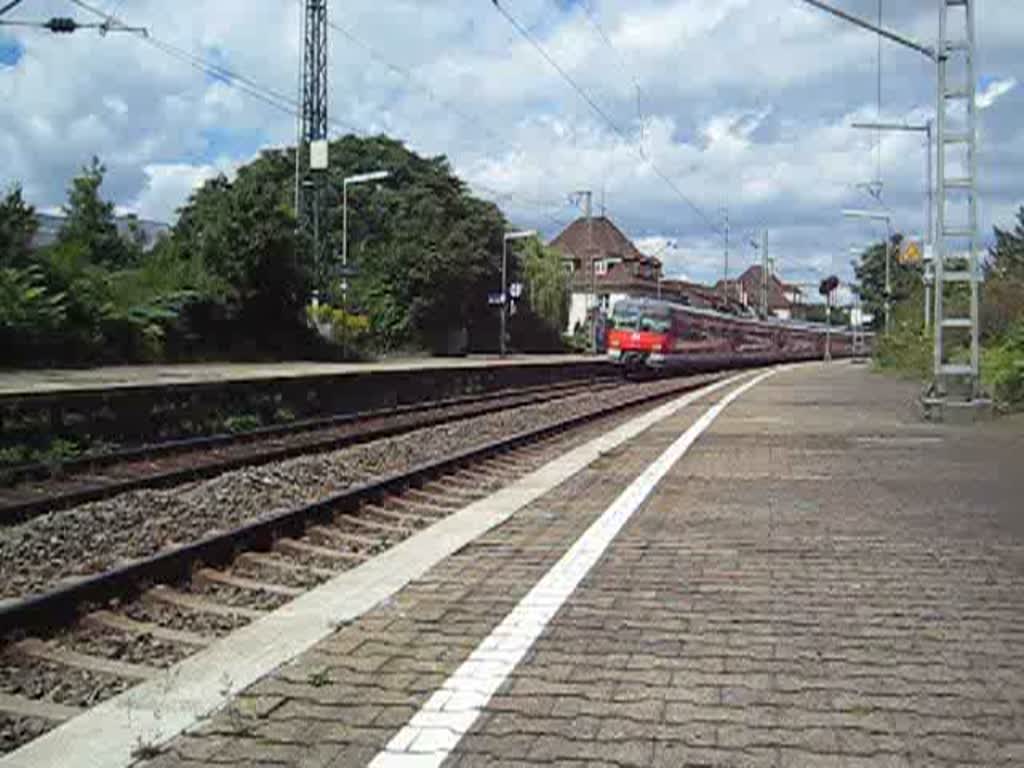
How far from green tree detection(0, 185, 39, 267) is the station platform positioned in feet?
91.5

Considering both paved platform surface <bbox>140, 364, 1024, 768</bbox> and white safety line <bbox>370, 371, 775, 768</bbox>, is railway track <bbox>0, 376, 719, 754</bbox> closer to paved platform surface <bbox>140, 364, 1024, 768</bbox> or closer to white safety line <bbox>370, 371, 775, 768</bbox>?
paved platform surface <bbox>140, 364, 1024, 768</bbox>

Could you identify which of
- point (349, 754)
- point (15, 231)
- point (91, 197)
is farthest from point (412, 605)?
point (91, 197)

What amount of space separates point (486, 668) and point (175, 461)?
1118 cm

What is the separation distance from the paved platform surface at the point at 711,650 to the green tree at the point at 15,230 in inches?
1123

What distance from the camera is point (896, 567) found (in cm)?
814

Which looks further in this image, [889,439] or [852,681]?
[889,439]

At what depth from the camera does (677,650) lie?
5949 millimetres

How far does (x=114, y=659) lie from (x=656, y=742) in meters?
2.85

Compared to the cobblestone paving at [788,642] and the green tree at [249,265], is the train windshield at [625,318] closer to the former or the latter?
the green tree at [249,265]

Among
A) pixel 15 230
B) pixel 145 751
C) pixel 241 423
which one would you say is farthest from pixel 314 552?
pixel 15 230

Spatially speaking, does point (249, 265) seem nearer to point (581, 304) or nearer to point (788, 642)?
point (788, 642)

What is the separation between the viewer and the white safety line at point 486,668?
4.54 meters

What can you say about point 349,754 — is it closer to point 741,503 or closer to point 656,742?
point 656,742

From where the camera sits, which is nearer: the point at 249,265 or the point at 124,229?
the point at 249,265
